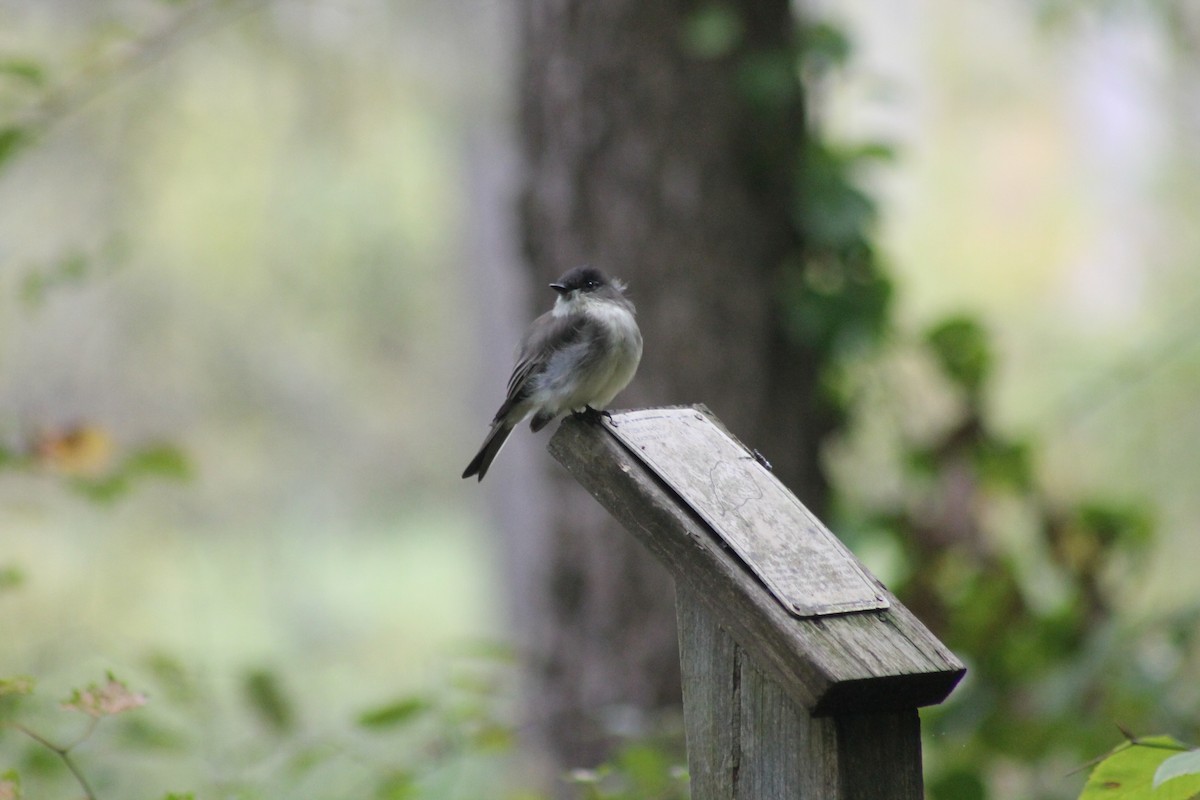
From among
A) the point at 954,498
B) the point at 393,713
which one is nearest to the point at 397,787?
the point at 393,713

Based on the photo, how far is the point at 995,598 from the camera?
12.8ft

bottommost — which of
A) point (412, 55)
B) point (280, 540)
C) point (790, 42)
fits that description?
point (280, 540)

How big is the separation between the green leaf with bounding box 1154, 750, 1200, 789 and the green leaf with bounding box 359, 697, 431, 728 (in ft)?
5.97

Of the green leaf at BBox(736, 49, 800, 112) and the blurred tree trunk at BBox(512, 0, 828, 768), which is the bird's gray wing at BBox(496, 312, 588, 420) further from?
the green leaf at BBox(736, 49, 800, 112)

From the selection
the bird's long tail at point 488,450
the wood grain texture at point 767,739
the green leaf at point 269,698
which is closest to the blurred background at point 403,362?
the green leaf at point 269,698

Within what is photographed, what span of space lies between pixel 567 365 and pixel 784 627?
59.9 inches

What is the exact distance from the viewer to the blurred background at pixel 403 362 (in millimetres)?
3385

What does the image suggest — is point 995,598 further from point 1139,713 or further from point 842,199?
point 842,199

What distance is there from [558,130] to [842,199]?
41.2 inches

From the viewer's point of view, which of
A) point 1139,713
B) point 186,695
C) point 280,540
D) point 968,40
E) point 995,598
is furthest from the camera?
point 280,540

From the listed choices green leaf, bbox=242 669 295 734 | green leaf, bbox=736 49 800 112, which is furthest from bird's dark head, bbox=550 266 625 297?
green leaf, bbox=736 49 800 112

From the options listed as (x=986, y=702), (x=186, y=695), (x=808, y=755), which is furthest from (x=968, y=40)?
(x=808, y=755)

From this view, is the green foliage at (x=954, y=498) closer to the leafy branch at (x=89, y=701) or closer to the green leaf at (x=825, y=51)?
the green leaf at (x=825, y=51)

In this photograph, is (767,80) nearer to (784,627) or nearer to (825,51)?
(825,51)
